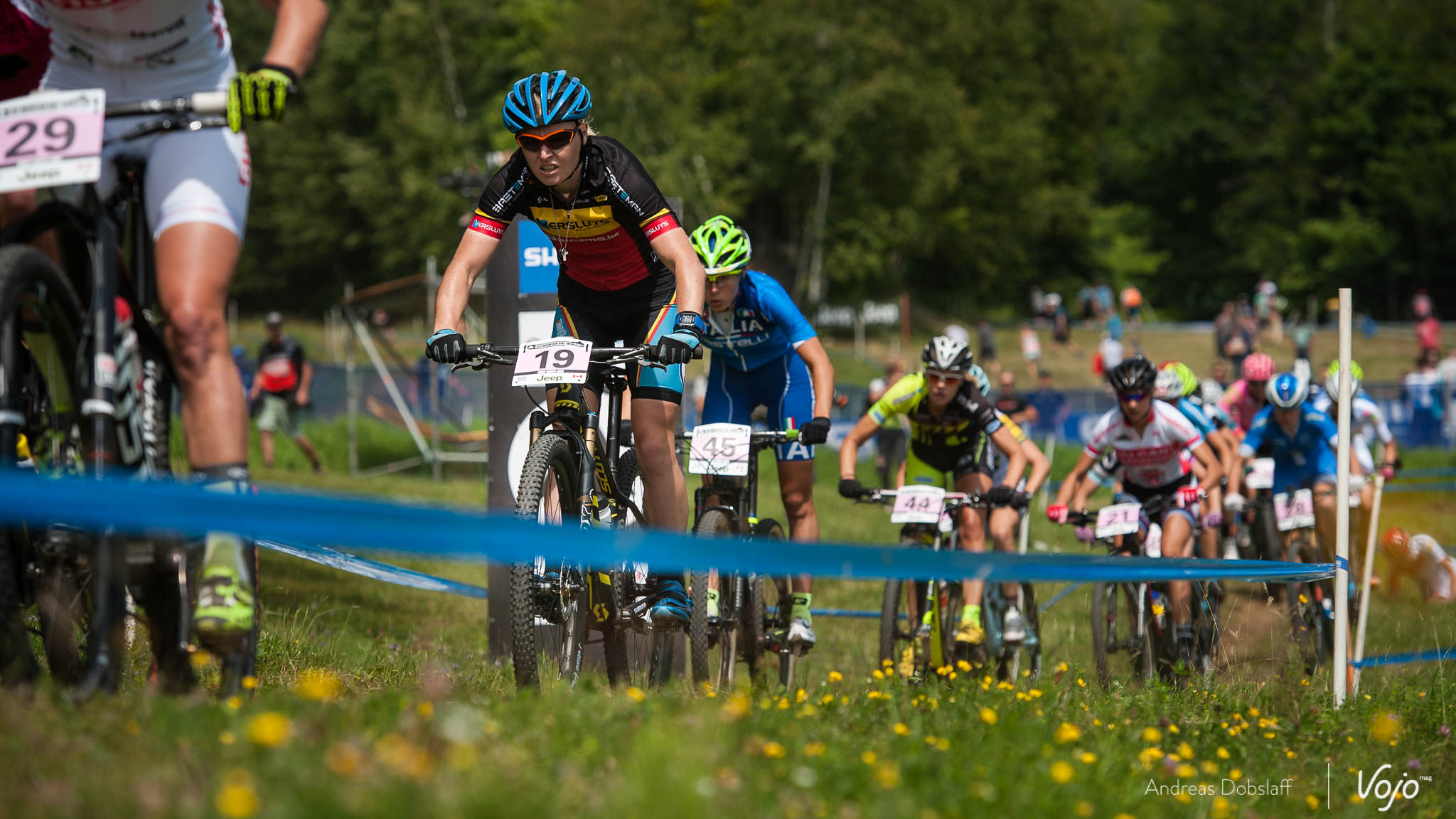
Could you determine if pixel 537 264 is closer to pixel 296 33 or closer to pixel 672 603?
pixel 672 603

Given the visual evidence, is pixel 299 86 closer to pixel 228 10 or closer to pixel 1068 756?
pixel 1068 756

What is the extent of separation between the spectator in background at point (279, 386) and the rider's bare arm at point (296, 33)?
1509cm

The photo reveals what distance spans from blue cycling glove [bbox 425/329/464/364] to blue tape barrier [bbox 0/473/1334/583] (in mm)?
1786

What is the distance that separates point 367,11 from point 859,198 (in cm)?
2292

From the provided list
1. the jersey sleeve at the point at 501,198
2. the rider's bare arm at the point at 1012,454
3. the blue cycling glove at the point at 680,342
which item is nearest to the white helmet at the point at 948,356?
the rider's bare arm at the point at 1012,454

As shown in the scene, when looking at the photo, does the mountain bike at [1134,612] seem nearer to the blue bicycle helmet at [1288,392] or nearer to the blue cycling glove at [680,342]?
the blue bicycle helmet at [1288,392]

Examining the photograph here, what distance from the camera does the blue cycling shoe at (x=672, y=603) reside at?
18.8ft

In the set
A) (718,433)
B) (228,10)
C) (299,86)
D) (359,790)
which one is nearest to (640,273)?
(718,433)

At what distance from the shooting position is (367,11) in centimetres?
5738

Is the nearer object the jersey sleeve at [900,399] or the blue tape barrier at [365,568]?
the blue tape barrier at [365,568]

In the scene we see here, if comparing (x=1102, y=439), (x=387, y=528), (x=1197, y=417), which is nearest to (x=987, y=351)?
(x=1197, y=417)

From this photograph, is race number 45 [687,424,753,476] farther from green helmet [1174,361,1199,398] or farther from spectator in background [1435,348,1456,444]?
spectator in background [1435,348,1456,444]

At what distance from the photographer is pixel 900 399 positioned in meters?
8.46

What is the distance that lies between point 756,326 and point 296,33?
4098mm
